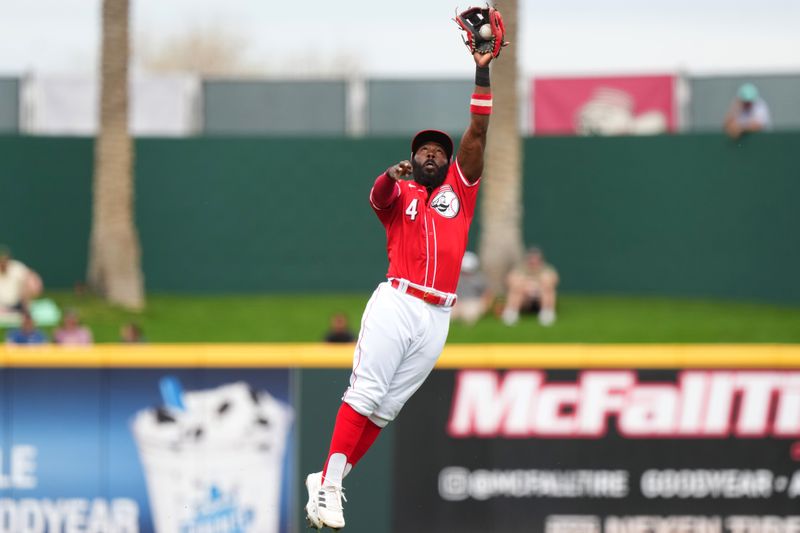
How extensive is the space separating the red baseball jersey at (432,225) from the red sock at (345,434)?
803mm

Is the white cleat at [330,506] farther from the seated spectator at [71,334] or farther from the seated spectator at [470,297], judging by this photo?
the seated spectator at [470,297]

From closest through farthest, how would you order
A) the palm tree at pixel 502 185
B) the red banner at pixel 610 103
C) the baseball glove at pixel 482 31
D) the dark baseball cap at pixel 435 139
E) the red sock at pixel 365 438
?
1. the baseball glove at pixel 482 31
2. the dark baseball cap at pixel 435 139
3. the red sock at pixel 365 438
4. the palm tree at pixel 502 185
5. the red banner at pixel 610 103

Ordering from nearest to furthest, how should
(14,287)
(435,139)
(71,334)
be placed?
(435,139) → (71,334) → (14,287)

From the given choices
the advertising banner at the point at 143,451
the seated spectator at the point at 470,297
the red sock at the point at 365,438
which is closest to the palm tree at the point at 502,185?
the seated spectator at the point at 470,297

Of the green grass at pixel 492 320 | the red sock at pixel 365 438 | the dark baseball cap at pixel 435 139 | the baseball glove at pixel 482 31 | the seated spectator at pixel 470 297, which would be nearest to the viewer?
the baseball glove at pixel 482 31

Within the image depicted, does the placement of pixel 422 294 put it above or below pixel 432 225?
below

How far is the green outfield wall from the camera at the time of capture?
18.8 metres

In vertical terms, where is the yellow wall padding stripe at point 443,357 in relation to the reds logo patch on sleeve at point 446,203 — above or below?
below

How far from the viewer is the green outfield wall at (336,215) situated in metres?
18.8

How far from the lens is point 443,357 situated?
1102 centimetres

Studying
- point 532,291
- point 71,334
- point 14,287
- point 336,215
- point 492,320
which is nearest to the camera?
point 71,334

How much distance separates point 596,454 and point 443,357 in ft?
5.06

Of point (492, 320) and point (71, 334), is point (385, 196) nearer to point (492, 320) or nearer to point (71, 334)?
point (71, 334)

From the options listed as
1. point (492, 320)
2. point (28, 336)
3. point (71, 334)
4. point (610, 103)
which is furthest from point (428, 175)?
point (610, 103)
